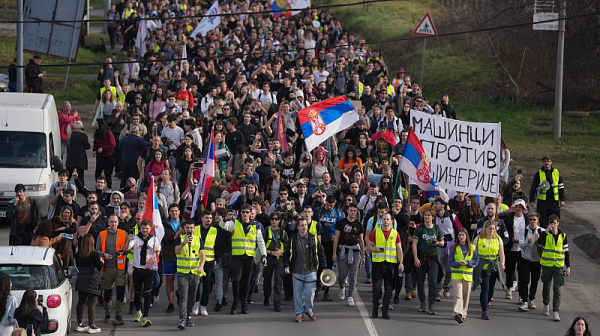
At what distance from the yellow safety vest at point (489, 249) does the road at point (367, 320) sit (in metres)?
0.98

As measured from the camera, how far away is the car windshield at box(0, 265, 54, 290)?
1083 centimetres

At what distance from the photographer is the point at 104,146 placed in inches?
763

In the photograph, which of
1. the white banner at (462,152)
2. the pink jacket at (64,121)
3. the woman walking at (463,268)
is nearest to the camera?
the woman walking at (463,268)

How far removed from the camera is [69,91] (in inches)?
1305

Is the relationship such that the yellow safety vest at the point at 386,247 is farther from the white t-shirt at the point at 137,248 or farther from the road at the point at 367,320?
the white t-shirt at the point at 137,248

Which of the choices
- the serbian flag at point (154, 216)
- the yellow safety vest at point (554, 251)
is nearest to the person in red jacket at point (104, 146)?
the serbian flag at point (154, 216)

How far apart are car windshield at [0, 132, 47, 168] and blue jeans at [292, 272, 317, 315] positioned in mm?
7102

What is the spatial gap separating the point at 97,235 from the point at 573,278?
891 cm

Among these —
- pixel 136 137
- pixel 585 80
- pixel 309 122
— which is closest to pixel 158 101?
pixel 136 137

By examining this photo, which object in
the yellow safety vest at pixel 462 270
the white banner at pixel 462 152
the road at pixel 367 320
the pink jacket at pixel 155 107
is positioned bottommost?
the road at pixel 367 320

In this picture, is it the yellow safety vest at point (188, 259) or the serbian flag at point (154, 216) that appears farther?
the serbian flag at point (154, 216)

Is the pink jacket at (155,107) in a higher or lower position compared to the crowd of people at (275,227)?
higher

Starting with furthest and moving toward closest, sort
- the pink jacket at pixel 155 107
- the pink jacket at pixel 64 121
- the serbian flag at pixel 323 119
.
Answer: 1. the pink jacket at pixel 155 107
2. the pink jacket at pixel 64 121
3. the serbian flag at pixel 323 119

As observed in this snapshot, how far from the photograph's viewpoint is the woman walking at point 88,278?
12.3m
